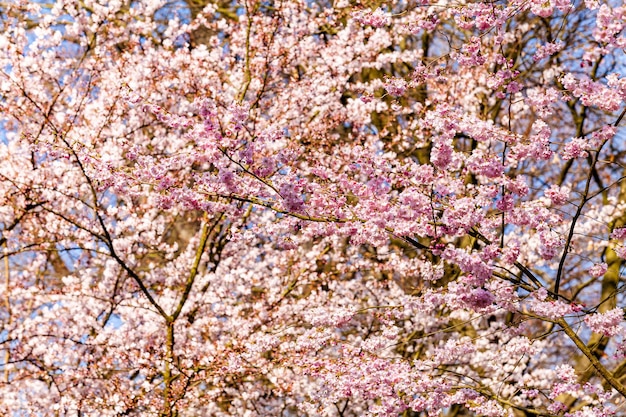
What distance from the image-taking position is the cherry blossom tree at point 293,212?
4508mm

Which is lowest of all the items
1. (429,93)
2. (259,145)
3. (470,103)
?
(259,145)

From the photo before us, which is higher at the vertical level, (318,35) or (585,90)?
(318,35)

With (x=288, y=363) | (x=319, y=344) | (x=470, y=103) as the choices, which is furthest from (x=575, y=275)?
(x=319, y=344)

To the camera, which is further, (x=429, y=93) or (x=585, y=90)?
(x=429, y=93)

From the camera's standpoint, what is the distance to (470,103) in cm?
1171

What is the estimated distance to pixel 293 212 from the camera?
14.9ft

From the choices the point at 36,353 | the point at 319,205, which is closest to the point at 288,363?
the point at 319,205

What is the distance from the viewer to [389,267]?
9938 mm

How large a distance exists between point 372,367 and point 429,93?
799 centimetres

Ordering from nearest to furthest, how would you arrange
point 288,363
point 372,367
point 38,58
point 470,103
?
point 372,367 < point 288,363 < point 38,58 < point 470,103

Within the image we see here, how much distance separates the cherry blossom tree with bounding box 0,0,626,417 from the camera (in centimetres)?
451

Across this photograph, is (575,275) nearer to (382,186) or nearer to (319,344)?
(319,344)

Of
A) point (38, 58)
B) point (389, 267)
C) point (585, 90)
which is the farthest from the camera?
point (389, 267)

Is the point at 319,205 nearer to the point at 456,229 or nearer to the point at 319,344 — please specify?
the point at 456,229
